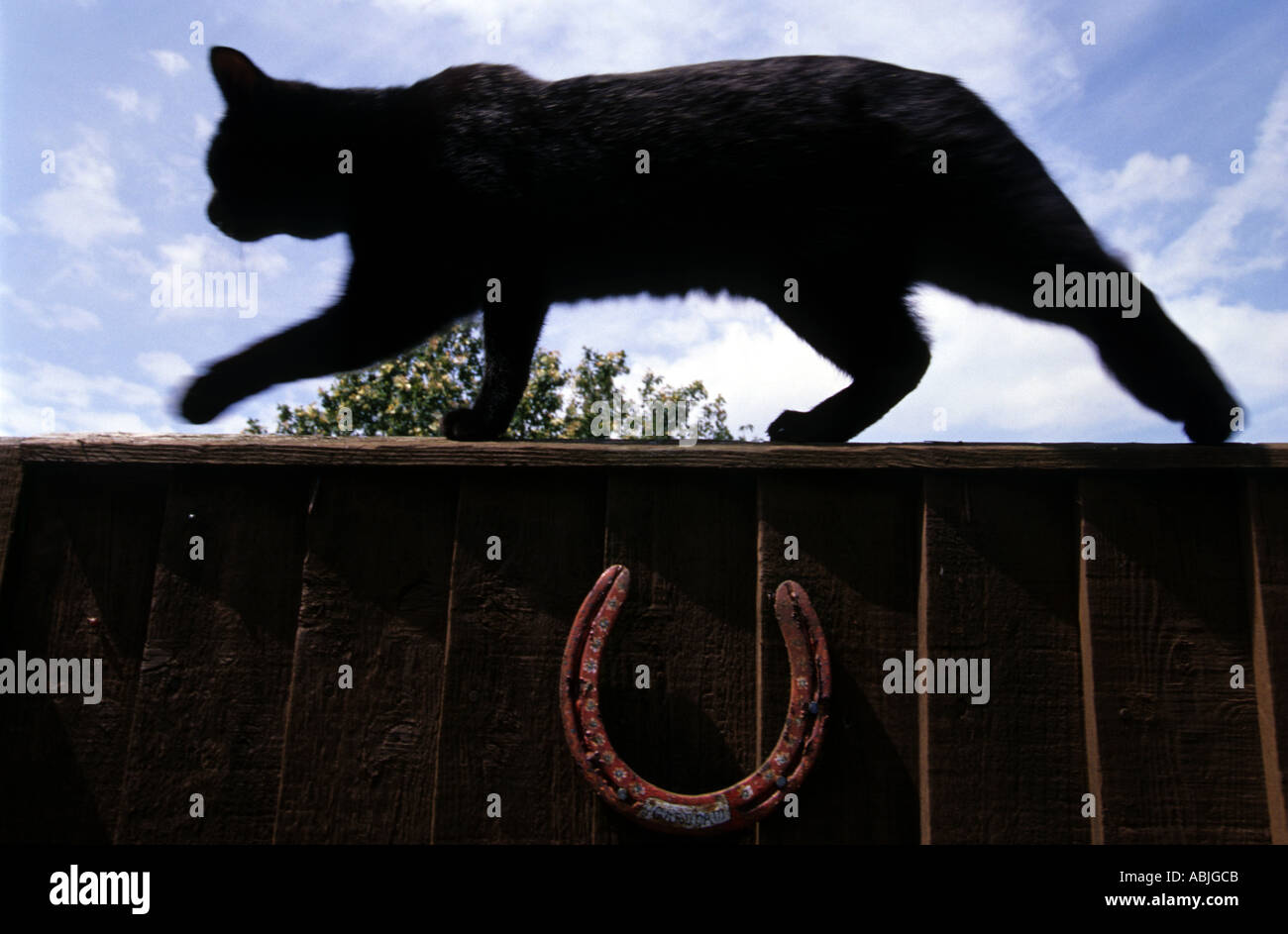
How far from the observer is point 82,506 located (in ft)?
5.51

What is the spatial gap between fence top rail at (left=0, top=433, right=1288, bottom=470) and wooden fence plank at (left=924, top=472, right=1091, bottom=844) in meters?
0.05

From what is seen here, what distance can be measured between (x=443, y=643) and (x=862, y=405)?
1320 mm

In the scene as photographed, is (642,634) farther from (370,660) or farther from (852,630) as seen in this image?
(370,660)

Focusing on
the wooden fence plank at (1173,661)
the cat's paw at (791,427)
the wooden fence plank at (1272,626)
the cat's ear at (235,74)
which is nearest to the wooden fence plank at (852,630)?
the wooden fence plank at (1173,661)

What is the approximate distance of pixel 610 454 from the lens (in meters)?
1.59

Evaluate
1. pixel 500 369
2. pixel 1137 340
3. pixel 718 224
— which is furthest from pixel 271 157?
pixel 1137 340

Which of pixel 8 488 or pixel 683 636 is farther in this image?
pixel 8 488

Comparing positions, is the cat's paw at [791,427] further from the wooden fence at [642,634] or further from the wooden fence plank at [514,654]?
the wooden fence plank at [514,654]

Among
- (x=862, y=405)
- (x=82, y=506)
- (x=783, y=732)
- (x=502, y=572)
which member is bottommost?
(x=783, y=732)

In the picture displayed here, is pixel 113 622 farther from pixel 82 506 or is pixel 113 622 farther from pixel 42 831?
pixel 42 831

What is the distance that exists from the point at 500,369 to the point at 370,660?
100cm

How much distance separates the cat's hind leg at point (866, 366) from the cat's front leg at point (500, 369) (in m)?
0.70

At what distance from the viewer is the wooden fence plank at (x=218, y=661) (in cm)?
152
